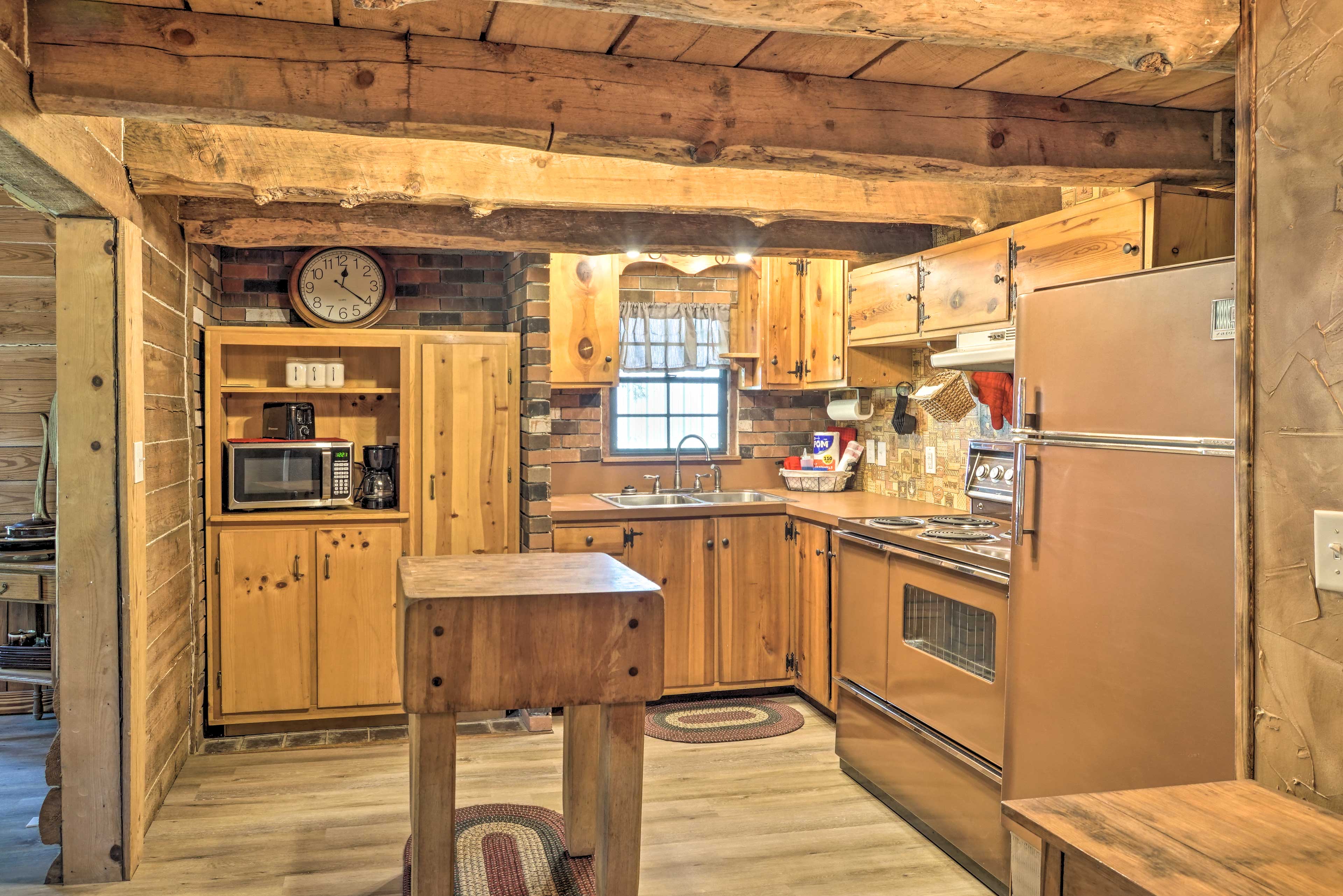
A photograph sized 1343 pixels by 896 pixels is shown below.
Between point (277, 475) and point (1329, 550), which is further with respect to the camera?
point (277, 475)

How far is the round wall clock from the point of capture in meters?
4.41

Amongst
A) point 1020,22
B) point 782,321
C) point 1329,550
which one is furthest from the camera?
point 782,321

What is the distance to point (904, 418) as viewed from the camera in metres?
4.85

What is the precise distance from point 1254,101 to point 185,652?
12.7ft

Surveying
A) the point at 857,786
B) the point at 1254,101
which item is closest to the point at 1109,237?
the point at 1254,101

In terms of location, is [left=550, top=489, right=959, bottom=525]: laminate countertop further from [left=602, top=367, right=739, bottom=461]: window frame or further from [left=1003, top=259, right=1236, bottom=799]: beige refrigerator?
[left=1003, top=259, right=1236, bottom=799]: beige refrigerator

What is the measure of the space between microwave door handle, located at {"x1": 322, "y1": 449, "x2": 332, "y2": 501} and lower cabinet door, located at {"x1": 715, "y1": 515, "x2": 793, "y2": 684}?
174 centimetres

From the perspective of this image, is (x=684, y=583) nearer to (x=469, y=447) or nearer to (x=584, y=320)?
(x=469, y=447)

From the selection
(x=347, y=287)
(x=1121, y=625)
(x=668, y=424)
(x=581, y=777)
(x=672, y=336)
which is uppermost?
(x=347, y=287)

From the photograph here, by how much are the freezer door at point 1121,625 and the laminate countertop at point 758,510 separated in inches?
63.4

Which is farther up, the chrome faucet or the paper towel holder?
the paper towel holder

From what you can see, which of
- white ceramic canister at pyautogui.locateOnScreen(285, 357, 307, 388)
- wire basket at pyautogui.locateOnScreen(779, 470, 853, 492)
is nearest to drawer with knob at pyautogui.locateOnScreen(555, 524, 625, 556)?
wire basket at pyautogui.locateOnScreen(779, 470, 853, 492)

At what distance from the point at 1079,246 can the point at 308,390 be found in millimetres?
3118

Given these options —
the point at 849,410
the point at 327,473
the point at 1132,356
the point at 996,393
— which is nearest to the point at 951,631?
the point at 996,393
